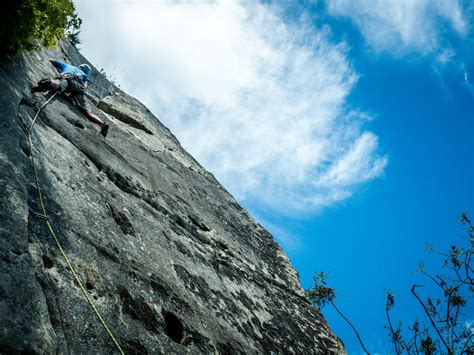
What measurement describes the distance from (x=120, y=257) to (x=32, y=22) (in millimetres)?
4366

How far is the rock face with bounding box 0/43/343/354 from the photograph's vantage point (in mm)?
3701

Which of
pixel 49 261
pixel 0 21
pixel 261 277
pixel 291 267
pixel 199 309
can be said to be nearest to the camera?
pixel 49 261

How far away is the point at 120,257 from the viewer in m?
5.21

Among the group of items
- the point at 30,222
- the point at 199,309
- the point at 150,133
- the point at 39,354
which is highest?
the point at 150,133

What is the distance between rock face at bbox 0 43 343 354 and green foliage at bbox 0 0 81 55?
41 cm

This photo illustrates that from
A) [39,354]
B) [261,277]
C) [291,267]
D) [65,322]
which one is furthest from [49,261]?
[291,267]

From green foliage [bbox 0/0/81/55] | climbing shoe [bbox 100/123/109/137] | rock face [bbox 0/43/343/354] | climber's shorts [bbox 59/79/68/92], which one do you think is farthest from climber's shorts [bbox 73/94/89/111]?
green foliage [bbox 0/0/81/55]

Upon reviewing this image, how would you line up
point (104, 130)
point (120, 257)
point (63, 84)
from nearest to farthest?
point (120, 257), point (63, 84), point (104, 130)

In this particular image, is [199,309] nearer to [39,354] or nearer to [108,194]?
[108,194]

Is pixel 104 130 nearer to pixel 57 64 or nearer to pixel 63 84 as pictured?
pixel 63 84

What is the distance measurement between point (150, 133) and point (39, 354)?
969 cm

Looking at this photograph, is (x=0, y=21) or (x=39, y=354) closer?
(x=39, y=354)

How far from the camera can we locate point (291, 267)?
11.3m

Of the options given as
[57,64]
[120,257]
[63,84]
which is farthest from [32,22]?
[120,257]
